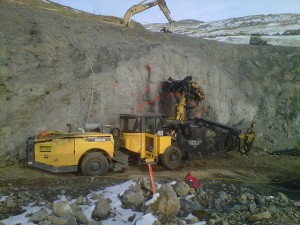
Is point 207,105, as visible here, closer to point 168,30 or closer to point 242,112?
point 242,112

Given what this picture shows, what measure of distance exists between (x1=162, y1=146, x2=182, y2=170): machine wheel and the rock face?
3.37 meters

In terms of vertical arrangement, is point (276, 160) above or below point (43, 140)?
below

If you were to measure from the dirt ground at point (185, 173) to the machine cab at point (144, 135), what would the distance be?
705 mm

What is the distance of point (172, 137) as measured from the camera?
14.0 meters

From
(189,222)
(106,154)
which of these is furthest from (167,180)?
(189,222)

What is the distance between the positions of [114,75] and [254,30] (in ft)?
127

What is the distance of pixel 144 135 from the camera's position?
43.1ft

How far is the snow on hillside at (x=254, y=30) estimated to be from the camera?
36.1 meters

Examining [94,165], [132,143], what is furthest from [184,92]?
[94,165]

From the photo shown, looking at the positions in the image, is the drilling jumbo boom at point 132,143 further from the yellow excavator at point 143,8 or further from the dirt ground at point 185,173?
the yellow excavator at point 143,8

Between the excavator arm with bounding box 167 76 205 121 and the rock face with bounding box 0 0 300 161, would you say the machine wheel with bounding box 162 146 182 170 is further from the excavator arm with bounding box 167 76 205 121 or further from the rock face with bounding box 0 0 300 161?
the rock face with bounding box 0 0 300 161

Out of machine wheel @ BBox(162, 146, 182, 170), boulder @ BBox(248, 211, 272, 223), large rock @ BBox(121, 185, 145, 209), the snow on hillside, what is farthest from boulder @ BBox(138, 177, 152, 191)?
the snow on hillside

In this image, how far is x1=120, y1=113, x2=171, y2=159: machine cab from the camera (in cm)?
1304

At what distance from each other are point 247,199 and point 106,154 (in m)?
4.95
